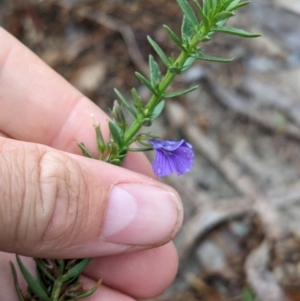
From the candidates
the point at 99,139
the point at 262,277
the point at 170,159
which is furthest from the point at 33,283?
the point at 262,277

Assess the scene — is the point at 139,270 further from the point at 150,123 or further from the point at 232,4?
the point at 232,4

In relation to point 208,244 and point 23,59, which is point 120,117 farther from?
point 208,244

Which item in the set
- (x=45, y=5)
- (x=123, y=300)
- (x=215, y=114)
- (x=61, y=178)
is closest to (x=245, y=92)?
(x=215, y=114)

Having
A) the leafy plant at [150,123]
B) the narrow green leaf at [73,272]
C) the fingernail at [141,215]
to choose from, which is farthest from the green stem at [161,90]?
the narrow green leaf at [73,272]

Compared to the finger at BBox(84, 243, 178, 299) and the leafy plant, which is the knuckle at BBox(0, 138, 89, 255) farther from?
the finger at BBox(84, 243, 178, 299)

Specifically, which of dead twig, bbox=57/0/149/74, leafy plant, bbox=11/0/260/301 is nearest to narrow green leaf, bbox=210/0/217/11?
leafy plant, bbox=11/0/260/301

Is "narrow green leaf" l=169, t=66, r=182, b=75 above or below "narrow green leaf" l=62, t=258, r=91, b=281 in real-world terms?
above

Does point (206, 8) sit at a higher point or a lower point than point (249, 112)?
higher
